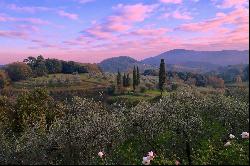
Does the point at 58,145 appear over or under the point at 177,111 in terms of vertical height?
under

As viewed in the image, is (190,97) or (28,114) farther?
(28,114)

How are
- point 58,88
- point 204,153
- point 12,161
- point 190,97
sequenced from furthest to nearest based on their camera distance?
point 58,88
point 190,97
point 12,161
point 204,153

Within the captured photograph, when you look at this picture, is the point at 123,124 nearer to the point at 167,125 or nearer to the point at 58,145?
the point at 167,125

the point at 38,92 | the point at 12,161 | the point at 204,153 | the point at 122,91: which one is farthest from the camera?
the point at 122,91

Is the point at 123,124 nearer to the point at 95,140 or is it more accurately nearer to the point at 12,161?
the point at 95,140

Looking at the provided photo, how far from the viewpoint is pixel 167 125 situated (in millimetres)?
28203

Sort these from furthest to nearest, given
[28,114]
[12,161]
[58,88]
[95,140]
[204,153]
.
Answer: [58,88] → [28,114] → [12,161] → [95,140] → [204,153]

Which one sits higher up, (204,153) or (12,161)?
(204,153)

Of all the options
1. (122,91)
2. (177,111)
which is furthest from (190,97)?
(122,91)

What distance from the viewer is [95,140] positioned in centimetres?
2511

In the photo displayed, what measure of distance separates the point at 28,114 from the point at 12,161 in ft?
88.8

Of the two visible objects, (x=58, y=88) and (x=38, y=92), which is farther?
(x=58, y=88)

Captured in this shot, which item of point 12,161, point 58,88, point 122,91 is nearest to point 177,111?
point 12,161

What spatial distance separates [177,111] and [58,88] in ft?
472
